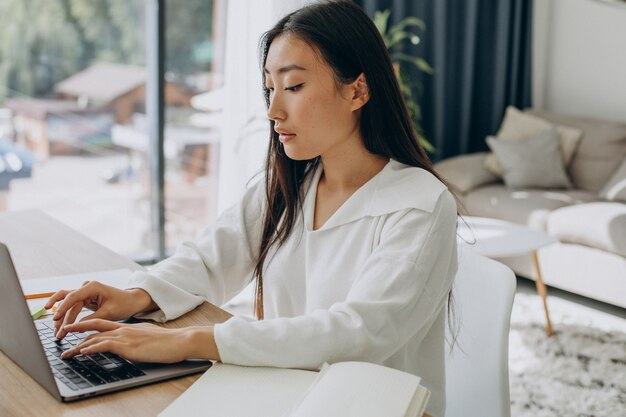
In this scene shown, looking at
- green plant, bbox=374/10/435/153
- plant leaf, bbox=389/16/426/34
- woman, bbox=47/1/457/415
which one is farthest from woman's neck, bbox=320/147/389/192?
plant leaf, bbox=389/16/426/34

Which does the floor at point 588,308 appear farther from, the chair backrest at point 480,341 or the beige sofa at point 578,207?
the chair backrest at point 480,341

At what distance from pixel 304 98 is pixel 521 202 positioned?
108 inches

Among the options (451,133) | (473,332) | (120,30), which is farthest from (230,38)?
(473,332)

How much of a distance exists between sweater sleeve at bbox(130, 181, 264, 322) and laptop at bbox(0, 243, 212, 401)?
0.20 meters

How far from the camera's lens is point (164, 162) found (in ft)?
12.8

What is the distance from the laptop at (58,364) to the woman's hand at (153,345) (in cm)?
1

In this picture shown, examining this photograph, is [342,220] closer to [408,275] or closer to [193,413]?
[408,275]

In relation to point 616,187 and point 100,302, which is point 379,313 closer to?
point 100,302

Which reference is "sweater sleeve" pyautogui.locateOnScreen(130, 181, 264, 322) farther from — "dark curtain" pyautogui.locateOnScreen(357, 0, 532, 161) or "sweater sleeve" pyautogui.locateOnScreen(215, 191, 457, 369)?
"dark curtain" pyautogui.locateOnScreen(357, 0, 532, 161)

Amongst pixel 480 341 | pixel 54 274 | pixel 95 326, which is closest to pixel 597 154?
pixel 480 341

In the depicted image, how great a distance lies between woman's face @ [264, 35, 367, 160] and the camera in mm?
1314

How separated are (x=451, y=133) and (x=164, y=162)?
5.73 ft

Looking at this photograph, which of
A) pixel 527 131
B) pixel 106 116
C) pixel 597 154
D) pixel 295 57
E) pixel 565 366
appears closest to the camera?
pixel 295 57

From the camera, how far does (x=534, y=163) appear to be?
4.09 meters
